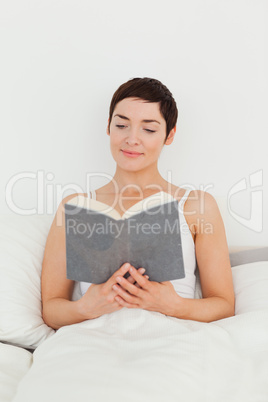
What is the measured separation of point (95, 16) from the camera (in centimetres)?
193

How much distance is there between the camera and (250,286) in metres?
1.52

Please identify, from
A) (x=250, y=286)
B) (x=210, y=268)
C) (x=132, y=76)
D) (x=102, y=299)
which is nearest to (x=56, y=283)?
(x=102, y=299)

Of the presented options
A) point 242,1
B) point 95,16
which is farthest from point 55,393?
point 242,1

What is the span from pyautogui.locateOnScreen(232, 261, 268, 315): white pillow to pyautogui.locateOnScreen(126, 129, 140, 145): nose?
1.97 feet

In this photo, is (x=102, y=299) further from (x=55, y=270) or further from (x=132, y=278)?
(x=55, y=270)

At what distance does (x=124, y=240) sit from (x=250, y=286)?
0.59 metres

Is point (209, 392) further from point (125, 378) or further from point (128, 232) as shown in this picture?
point (128, 232)

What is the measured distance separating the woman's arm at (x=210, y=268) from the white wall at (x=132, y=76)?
1.02ft

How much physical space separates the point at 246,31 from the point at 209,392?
149 cm

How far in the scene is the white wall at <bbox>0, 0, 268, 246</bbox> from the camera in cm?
190

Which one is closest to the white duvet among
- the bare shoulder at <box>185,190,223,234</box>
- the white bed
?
the white bed

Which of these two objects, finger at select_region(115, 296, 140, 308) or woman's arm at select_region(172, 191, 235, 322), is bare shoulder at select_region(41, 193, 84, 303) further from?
woman's arm at select_region(172, 191, 235, 322)

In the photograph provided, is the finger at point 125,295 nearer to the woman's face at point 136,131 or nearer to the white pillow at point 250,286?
the white pillow at point 250,286

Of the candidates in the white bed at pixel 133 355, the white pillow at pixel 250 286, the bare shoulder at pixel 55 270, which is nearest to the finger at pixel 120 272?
the white bed at pixel 133 355
